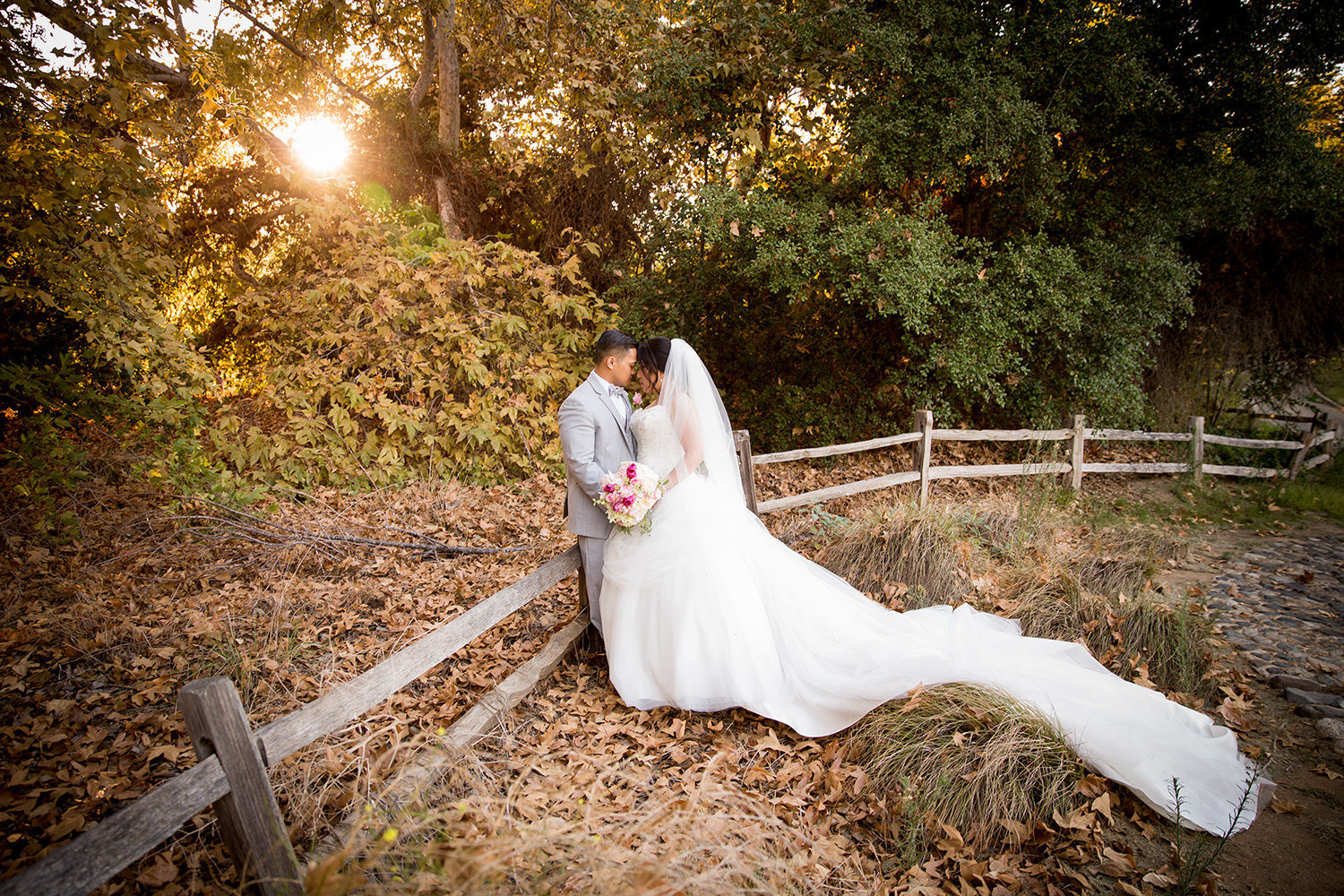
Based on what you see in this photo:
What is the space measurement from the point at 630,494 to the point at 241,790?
237 cm

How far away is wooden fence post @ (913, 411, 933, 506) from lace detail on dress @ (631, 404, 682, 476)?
568 centimetres

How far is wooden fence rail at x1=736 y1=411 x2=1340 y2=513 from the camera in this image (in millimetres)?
7875

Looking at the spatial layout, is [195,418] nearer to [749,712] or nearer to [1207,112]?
[749,712]

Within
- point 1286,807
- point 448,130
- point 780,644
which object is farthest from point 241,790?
point 448,130

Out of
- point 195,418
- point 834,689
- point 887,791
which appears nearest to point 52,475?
point 195,418

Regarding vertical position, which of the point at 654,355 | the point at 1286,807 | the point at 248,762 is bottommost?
the point at 1286,807

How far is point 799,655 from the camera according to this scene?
413 centimetres

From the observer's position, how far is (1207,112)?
32.6 ft

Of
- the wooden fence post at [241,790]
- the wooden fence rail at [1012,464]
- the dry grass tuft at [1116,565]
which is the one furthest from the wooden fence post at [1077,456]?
the wooden fence post at [241,790]

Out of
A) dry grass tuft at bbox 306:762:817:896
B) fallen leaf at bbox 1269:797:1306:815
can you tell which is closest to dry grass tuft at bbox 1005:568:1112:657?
fallen leaf at bbox 1269:797:1306:815

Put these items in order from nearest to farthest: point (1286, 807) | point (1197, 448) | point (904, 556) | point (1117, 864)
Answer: point (1117, 864), point (1286, 807), point (904, 556), point (1197, 448)

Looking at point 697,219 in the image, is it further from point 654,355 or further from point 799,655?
point 799,655

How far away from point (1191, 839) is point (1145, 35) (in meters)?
10.9

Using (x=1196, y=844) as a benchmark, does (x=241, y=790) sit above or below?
above
